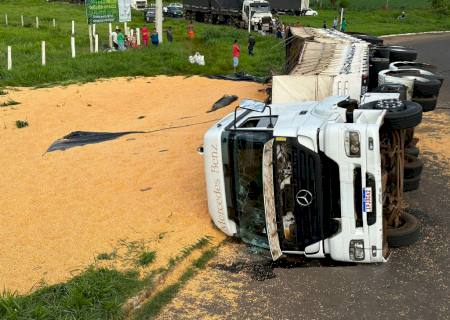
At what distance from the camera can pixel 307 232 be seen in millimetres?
6668

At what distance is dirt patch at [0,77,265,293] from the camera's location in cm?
721

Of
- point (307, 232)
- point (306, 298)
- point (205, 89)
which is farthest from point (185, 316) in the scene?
point (205, 89)

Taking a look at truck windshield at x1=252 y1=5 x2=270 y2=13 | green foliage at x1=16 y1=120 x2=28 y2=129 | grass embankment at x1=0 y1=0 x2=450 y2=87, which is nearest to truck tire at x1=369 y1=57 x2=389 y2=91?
green foliage at x1=16 y1=120 x2=28 y2=129

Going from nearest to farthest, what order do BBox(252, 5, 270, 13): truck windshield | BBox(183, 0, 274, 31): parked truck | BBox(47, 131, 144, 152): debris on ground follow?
1. BBox(47, 131, 144, 152): debris on ground
2. BBox(183, 0, 274, 31): parked truck
3. BBox(252, 5, 270, 13): truck windshield

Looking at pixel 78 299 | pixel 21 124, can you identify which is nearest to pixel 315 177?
pixel 78 299

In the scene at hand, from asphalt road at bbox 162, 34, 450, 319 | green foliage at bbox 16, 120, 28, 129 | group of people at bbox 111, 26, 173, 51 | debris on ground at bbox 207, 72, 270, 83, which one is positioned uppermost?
group of people at bbox 111, 26, 173, 51

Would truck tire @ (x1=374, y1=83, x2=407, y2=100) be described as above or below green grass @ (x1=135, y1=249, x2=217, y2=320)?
above

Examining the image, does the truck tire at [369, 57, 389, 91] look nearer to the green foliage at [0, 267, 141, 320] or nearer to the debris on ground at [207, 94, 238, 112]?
the debris on ground at [207, 94, 238, 112]

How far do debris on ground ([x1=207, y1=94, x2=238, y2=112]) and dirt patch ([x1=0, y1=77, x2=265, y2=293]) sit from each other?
45cm

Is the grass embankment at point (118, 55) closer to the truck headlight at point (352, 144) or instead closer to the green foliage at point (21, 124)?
the green foliage at point (21, 124)

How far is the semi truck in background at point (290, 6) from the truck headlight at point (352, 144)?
153 feet

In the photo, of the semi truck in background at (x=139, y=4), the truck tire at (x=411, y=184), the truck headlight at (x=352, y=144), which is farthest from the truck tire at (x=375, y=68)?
the semi truck in background at (x=139, y=4)

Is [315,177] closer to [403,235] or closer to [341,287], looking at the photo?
[341,287]

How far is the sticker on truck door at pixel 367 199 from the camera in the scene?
6.32 meters
